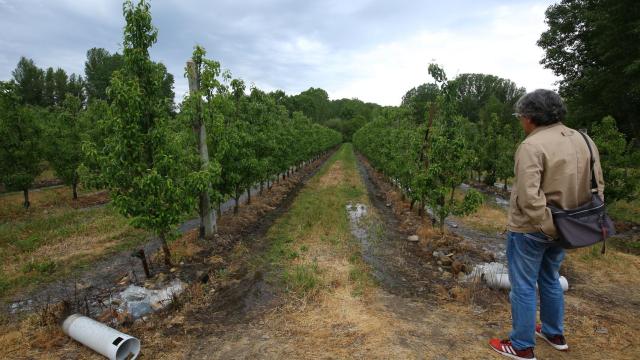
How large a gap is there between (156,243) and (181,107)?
161 inches

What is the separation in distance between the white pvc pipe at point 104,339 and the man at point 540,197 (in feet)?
15.5

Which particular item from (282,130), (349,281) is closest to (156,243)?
(349,281)

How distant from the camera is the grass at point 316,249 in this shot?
6973 millimetres

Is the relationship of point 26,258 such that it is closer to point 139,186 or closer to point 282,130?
point 139,186

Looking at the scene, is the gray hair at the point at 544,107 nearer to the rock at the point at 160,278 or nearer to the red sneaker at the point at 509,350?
the red sneaker at the point at 509,350

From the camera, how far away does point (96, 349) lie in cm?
462

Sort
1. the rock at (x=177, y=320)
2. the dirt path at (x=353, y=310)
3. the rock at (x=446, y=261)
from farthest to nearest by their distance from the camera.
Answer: the rock at (x=446, y=261) < the rock at (x=177, y=320) < the dirt path at (x=353, y=310)

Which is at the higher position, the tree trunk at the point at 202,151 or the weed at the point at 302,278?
the tree trunk at the point at 202,151

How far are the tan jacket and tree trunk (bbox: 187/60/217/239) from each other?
7.05 meters

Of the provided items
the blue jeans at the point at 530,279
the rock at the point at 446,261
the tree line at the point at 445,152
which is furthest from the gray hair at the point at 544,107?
the tree line at the point at 445,152

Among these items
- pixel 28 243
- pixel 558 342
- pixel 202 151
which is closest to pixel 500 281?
→ pixel 558 342

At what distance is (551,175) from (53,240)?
12.5 m

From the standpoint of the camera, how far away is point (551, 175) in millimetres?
3383

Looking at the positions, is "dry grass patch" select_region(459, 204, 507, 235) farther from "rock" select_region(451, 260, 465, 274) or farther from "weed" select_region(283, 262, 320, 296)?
"weed" select_region(283, 262, 320, 296)
